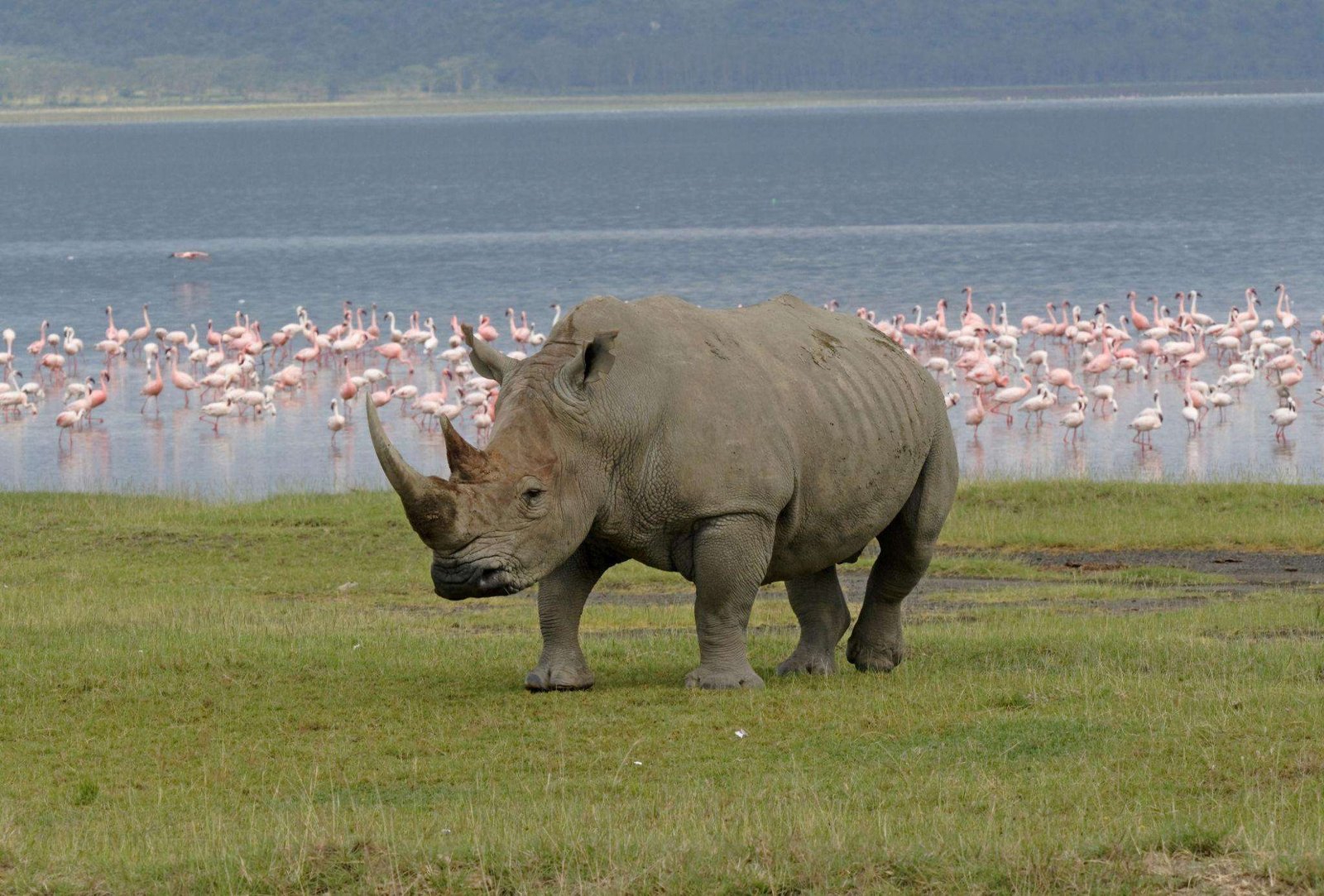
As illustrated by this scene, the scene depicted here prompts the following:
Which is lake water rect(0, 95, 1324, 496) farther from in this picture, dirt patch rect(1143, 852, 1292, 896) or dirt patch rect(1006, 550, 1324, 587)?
dirt patch rect(1143, 852, 1292, 896)

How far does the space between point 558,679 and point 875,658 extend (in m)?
2.02

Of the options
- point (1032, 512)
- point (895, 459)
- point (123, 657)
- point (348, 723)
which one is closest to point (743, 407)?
point (895, 459)

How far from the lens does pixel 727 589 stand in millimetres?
11078

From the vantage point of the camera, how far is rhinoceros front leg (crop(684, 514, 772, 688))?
432 inches

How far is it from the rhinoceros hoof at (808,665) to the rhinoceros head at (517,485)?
195cm

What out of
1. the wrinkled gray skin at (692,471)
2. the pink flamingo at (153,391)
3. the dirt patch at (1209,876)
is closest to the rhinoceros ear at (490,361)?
the wrinkled gray skin at (692,471)

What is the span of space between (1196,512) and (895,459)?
887 centimetres

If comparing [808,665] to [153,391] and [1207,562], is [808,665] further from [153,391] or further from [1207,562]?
[153,391]

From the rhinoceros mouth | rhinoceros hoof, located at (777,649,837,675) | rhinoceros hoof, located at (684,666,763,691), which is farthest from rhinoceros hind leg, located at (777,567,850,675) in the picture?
the rhinoceros mouth

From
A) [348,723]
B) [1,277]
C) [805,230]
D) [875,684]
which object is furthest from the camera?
[805,230]

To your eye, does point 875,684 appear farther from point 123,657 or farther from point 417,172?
point 417,172

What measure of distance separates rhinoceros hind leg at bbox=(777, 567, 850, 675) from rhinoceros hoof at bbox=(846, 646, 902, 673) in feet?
0.46

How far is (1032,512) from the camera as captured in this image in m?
20.4

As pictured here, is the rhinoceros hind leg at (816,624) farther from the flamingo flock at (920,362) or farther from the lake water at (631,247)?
the flamingo flock at (920,362)
